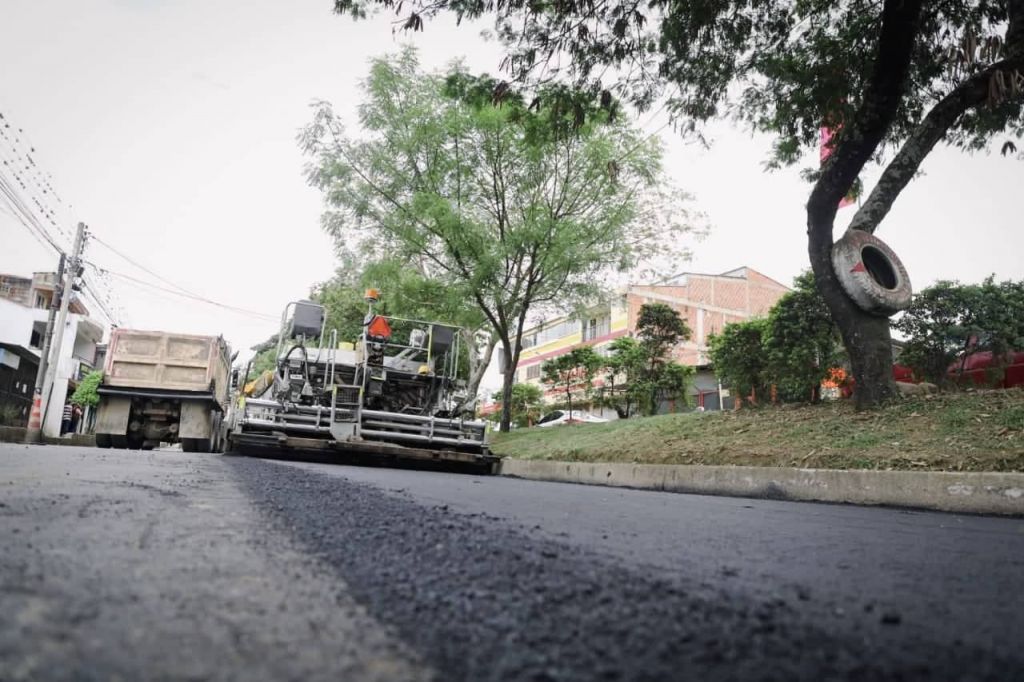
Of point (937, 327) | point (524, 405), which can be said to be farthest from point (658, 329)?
point (524, 405)

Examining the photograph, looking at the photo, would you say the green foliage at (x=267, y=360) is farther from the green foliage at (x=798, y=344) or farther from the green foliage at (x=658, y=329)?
the green foliage at (x=798, y=344)

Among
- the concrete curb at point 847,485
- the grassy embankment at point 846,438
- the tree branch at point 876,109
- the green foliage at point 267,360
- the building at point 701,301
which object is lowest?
the concrete curb at point 847,485

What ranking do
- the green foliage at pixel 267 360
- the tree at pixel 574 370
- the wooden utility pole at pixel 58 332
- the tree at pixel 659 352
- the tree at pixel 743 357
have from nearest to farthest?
1. the tree at pixel 743 357
2. the green foliage at pixel 267 360
3. the tree at pixel 659 352
4. the tree at pixel 574 370
5. the wooden utility pole at pixel 58 332

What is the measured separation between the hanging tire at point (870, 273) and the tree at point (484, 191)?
645 cm

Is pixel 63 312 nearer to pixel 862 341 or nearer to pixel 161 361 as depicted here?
pixel 161 361

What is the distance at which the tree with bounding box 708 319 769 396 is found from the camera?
10523 millimetres

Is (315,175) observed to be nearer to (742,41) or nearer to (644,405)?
(644,405)

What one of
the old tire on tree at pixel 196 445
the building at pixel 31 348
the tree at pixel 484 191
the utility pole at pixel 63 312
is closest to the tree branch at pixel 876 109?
the tree at pixel 484 191

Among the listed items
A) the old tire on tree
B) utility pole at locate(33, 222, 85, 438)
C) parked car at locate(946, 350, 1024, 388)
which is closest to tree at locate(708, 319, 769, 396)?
parked car at locate(946, 350, 1024, 388)

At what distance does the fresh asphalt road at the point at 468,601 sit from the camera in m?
1.01

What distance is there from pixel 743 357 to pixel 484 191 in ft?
25.2

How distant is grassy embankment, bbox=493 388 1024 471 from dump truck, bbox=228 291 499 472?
1.98m

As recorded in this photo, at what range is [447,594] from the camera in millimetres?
1437

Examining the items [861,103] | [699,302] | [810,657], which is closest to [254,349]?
[861,103]
